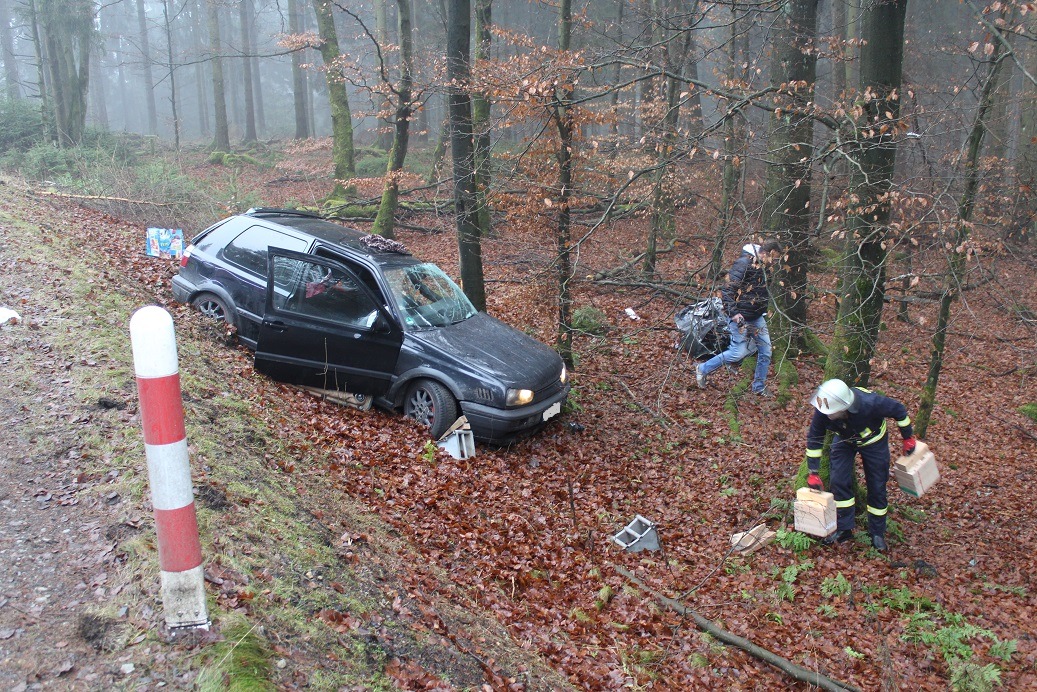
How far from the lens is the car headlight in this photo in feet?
24.3

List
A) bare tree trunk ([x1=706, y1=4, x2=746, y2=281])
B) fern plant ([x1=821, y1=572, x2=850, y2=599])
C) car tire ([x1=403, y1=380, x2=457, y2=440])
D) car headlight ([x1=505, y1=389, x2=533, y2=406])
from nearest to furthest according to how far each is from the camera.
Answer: fern plant ([x1=821, y1=572, x2=850, y2=599]) → bare tree trunk ([x1=706, y1=4, x2=746, y2=281]) → car headlight ([x1=505, y1=389, x2=533, y2=406]) → car tire ([x1=403, y1=380, x2=457, y2=440])

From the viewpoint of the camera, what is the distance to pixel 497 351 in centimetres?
791

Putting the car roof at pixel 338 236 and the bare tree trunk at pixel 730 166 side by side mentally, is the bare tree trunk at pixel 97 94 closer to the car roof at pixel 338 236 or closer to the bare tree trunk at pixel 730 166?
the bare tree trunk at pixel 730 166

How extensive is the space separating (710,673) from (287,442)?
3.89 meters

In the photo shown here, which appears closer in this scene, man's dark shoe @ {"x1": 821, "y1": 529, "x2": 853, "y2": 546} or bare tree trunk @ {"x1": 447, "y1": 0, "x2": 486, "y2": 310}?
man's dark shoe @ {"x1": 821, "y1": 529, "x2": 853, "y2": 546}

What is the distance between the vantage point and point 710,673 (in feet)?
16.1

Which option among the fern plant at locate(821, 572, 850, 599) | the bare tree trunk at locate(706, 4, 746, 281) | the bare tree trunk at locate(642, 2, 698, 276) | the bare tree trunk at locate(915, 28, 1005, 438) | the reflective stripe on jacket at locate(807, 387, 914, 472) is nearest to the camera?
the fern plant at locate(821, 572, 850, 599)

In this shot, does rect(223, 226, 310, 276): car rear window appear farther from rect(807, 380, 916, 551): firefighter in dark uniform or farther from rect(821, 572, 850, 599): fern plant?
rect(821, 572, 850, 599): fern plant

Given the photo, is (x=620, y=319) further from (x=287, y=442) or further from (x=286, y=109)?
(x=286, y=109)

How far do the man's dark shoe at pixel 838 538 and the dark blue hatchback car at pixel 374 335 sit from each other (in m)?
3.04

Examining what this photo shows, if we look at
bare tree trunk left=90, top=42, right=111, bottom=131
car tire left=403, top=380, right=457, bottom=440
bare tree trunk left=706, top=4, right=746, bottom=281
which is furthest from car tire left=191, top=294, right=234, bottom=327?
bare tree trunk left=90, top=42, right=111, bottom=131

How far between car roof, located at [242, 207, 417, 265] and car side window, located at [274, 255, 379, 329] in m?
0.41

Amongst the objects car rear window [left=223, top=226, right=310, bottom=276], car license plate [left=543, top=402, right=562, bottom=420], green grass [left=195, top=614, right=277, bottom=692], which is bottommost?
car license plate [left=543, top=402, right=562, bottom=420]

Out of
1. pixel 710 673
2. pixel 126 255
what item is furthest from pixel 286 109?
pixel 710 673
